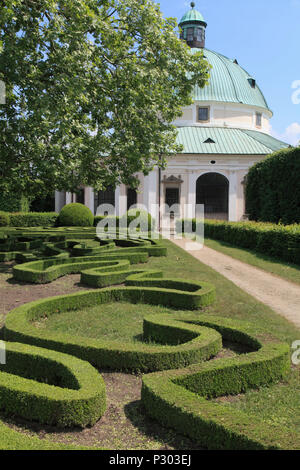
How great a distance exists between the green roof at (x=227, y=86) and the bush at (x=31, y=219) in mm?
19539

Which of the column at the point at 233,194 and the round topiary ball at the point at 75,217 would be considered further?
the column at the point at 233,194

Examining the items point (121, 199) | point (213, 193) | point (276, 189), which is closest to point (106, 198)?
point (121, 199)

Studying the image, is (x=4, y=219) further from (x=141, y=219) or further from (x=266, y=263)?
(x=266, y=263)

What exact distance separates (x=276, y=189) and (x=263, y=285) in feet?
34.3

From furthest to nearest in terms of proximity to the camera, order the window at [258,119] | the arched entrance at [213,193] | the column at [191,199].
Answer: the window at [258,119] < the arched entrance at [213,193] < the column at [191,199]

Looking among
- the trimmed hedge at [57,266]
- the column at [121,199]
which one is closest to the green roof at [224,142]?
the column at [121,199]

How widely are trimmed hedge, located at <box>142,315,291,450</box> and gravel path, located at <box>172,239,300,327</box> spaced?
2208 mm

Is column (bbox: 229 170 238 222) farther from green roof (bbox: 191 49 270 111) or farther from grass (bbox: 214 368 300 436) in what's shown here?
grass (bbox: 214 368 300 436)

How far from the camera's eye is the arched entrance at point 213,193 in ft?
128

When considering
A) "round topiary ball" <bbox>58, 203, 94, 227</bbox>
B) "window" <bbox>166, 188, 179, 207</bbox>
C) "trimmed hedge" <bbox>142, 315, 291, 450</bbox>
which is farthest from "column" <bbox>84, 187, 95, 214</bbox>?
"trimmed hedge" <bbox>142, 315, 291, 450</bbox>

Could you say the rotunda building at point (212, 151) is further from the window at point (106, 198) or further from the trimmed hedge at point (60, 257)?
the trimmed hedge at point (60, 257)

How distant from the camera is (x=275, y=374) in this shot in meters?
3.91

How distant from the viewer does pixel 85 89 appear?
34.3 ft

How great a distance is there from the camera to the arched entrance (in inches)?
1540
